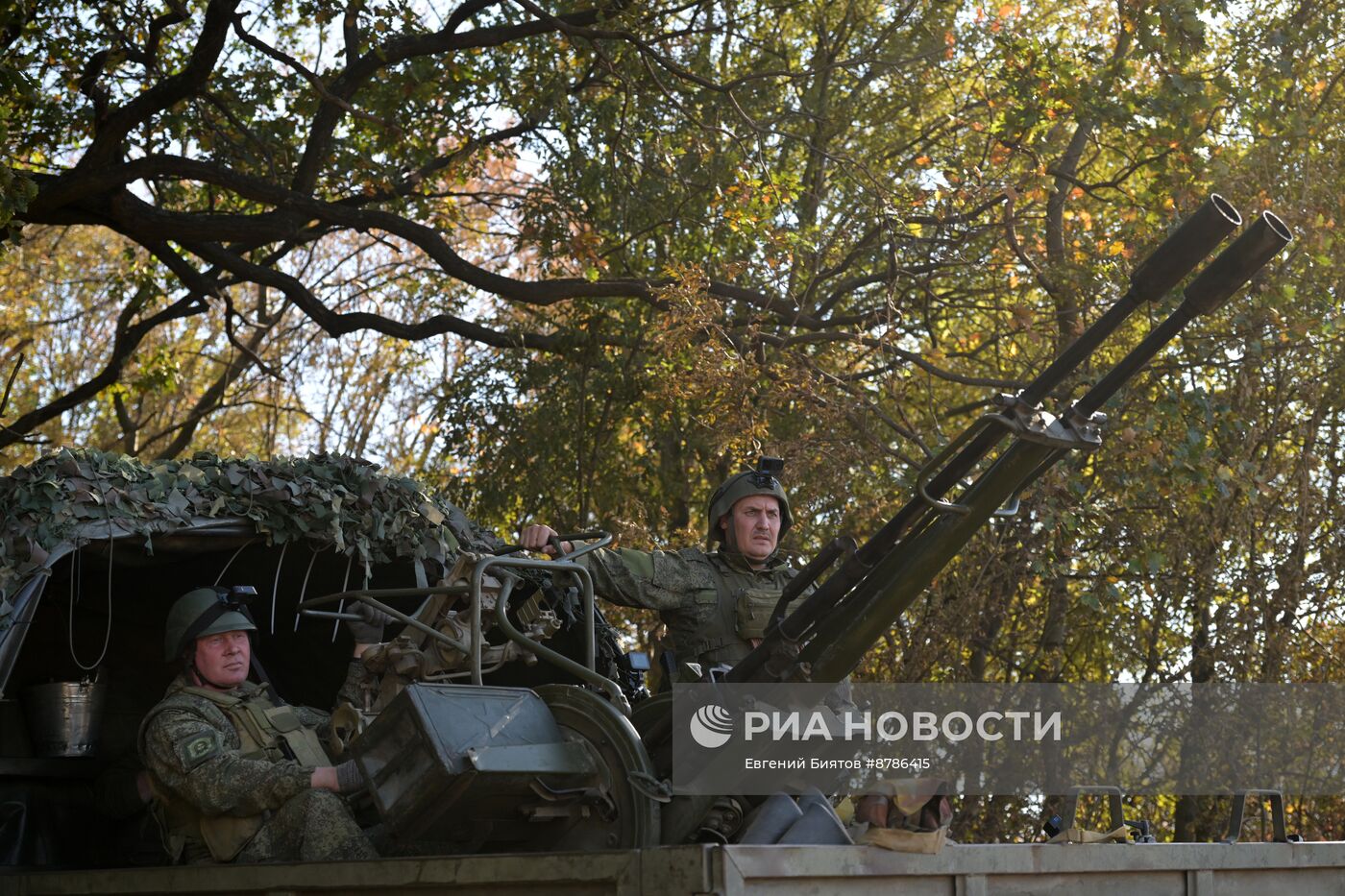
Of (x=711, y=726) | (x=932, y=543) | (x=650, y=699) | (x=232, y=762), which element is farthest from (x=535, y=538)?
(x=932, y=543)

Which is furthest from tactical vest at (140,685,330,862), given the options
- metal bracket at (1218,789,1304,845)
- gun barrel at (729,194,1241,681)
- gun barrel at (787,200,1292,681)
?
metal bracket at (1218,789,1304,845)

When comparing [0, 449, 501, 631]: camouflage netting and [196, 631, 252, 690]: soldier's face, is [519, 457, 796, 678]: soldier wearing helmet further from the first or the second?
[196, 631, 252, 690]: soldier's face

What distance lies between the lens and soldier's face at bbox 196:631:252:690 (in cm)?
641

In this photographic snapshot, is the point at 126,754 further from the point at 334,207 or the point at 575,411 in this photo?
the point at 575,411

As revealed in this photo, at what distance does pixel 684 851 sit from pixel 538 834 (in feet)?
4.33

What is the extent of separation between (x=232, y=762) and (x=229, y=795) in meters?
0.14

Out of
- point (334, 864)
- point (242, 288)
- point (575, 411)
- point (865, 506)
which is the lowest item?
point (334, 864)

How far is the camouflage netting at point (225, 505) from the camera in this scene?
6.49m

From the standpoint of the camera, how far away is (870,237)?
1162 cm

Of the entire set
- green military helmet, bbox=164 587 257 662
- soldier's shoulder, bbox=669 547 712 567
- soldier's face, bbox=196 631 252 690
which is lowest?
soldier's face, bbox=196 631 252 690

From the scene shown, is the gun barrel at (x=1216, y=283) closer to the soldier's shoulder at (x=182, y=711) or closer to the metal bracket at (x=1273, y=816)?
the metal bracket at (x=1273, y=816)

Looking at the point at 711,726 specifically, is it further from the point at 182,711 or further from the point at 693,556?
the point at 182,711

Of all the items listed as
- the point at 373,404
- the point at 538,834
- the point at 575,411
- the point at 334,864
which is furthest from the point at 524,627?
the point at 373,404

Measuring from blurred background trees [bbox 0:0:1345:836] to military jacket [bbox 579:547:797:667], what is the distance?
3.72 m
